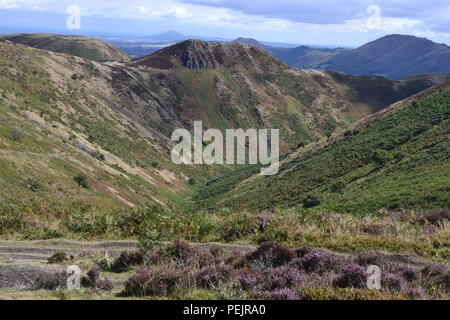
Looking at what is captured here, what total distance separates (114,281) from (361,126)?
2608 inches

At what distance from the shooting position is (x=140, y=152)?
82.6 metres

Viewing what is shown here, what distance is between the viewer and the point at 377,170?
1619 inches

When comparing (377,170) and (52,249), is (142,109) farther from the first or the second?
(52,249)

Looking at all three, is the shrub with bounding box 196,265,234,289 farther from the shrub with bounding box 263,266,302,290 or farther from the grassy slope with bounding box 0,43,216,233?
the grassy slope with bounding box 0,43,216,233

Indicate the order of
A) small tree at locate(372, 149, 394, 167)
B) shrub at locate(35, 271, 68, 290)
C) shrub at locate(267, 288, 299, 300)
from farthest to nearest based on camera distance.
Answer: small tree at locate(372, 149, 394, 167), shrub at locate(35, 271, 68, 290), shrub at locate(267, 288, 299, 300)

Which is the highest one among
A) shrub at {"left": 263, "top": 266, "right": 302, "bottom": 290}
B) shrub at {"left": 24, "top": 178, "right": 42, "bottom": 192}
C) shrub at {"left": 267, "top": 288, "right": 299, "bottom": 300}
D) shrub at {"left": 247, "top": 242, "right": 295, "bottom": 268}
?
shrub at {"left": 267, "top": 288, "right": 299, "bottom": 300}

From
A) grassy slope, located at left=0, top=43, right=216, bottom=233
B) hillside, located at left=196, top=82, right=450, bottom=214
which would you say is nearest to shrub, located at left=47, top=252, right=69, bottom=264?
grassy slope, located at left=0, top=43, right=216, bottom=233

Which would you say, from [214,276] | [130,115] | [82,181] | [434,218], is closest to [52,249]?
[214,276]

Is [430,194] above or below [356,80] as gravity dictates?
below

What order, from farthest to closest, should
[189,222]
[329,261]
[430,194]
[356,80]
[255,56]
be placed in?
[356,80] → [255,56] → [430,194] → [189,222] → [329,261]

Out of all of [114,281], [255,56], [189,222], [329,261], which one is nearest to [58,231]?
[189,222]

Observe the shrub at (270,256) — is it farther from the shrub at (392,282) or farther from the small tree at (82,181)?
the small tree at (82,181)

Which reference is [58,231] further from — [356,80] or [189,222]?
[356,80]

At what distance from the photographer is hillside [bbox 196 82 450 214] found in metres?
27.1
